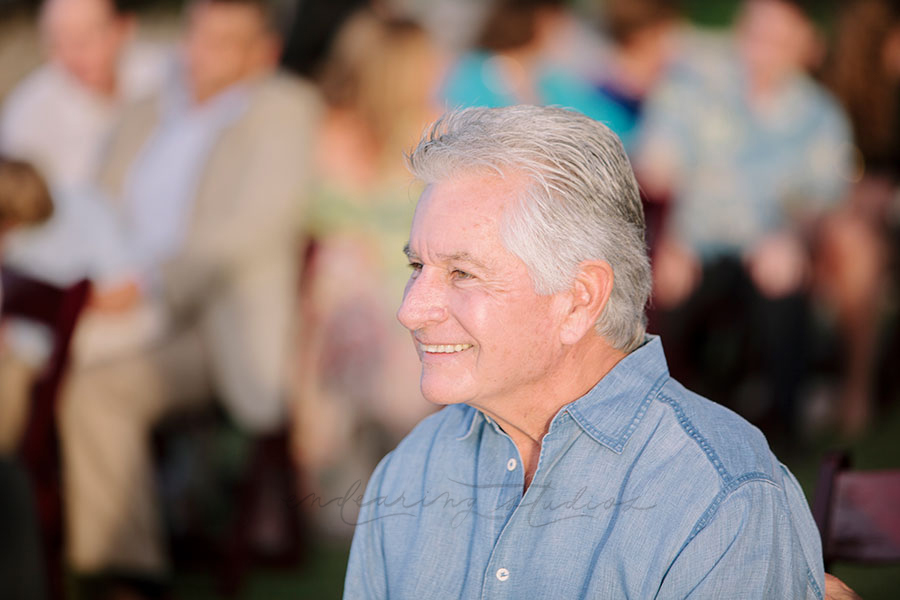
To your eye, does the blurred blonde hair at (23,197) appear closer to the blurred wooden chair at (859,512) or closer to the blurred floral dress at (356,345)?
the blurred floral dress at (356,345)

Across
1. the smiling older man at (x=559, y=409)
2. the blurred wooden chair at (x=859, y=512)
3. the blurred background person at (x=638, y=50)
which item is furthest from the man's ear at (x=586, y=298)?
the blurred background person at (x=638, y=50)

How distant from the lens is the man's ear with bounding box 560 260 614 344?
1418 mm

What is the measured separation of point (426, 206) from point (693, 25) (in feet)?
10.6

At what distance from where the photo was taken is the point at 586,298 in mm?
1436

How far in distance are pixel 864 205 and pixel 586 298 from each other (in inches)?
133

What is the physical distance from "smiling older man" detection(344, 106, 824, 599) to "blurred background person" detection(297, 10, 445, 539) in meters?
2.66

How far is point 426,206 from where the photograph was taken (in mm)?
1438

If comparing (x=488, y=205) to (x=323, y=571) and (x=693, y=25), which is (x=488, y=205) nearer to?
(x=323, y=571)

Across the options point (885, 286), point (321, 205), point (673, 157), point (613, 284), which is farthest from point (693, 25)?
point (613, 284)

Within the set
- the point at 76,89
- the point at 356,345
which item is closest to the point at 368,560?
the point at 356,345

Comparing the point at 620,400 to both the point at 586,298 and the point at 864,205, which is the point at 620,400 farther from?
the point at 864,205

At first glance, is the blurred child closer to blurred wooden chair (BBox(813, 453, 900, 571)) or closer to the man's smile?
the man's smile

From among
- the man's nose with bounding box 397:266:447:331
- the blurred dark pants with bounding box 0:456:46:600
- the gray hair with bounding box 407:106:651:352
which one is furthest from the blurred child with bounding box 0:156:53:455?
the gray hair with bounding box 407:106:651:352

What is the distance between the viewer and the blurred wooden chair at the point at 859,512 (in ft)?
5.30
